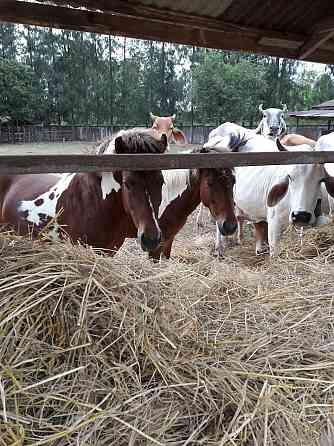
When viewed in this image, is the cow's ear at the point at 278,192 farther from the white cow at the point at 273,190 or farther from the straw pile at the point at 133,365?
the straw pile at the point at 133,365

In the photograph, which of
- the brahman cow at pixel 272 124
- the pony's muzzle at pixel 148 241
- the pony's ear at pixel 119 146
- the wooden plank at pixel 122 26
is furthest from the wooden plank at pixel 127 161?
the brahman cow at pixel 272 124

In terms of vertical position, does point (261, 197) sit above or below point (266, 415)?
above

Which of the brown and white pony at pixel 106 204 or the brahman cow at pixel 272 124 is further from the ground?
the brahman cow at pixel 272 124

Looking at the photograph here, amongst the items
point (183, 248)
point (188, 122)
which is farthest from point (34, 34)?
point (183, 248)

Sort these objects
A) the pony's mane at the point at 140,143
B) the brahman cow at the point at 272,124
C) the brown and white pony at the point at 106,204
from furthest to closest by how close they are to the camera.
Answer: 1. the brahman cow at the point at 272,124
2. the pony's mane at the point at 140,143
3. the brown and white pony at the point at 106,204

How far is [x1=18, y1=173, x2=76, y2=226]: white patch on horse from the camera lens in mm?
2793

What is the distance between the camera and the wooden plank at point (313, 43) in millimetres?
2623

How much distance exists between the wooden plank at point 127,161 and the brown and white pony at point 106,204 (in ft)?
2.31

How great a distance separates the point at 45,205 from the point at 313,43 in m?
2.30

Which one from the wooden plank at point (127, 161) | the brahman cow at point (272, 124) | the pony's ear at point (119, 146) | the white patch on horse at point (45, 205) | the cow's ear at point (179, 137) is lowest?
the white patch on horse at point (45, 205)

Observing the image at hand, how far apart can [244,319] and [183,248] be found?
341 centimetres

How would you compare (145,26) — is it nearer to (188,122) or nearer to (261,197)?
(261,197)

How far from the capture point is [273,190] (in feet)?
11.7

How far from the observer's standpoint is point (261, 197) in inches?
180
